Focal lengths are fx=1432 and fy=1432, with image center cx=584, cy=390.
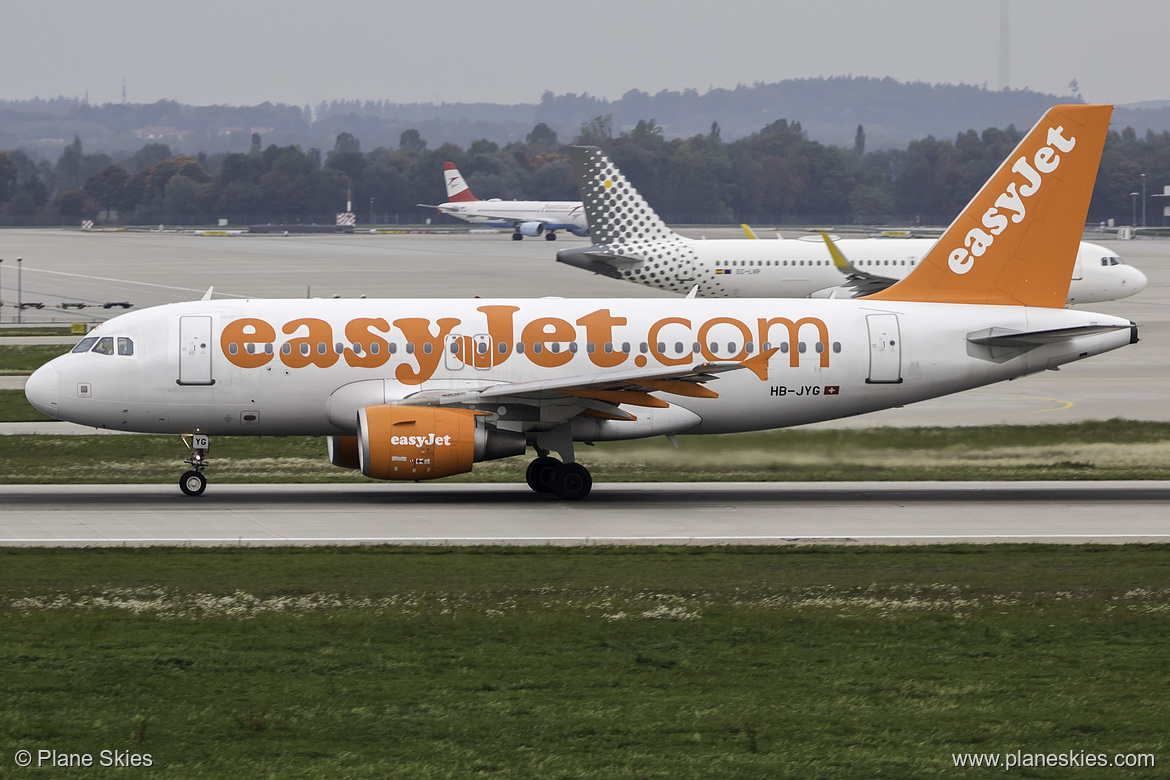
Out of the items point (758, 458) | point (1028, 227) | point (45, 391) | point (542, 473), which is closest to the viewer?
point (45, 391)

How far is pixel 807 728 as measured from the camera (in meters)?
14.3

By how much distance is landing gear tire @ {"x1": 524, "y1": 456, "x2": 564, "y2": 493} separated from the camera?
3043 centimetres

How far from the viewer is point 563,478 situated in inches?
1183

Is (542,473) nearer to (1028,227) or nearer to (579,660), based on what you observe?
(1028,227)

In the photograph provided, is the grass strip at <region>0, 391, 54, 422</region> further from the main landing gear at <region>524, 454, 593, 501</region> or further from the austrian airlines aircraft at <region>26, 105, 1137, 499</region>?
the main landing gear at <region>524, 454, 593, 501</region>

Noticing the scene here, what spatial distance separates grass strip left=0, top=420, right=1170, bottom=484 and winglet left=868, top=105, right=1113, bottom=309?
4.29 metres

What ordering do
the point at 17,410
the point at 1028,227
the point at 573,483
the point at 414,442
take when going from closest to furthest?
the point at 414,442
the point at 573,483
the point at 1028,227
the point at 17,410

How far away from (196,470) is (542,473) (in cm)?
736

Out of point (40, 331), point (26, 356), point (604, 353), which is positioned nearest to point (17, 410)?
point (26, 356)

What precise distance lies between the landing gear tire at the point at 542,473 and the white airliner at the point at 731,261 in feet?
117

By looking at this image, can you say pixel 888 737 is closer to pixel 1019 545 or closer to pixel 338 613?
pixel 338 613

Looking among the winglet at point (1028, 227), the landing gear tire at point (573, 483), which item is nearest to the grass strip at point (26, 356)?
the landing gear tire at point (573, 483)

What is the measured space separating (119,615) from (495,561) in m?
6.41

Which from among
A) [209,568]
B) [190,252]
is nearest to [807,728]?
[209,568]
